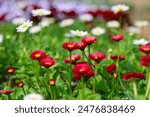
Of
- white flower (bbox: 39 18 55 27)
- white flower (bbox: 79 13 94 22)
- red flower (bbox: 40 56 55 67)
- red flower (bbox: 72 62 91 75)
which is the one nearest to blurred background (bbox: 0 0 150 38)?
white flower (bbox: 39 18 55 27)

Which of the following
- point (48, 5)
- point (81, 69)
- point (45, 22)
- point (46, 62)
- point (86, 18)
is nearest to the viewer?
point (81, 69)

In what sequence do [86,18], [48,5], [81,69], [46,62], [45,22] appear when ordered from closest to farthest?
[81,69] < [46,62] < [45,22] < [86,18] < [48,5]

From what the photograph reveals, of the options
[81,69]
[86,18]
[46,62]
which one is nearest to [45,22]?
[86,18]

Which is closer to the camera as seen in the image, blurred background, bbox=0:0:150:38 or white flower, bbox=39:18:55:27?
white flower, bbox=39:18:55:27

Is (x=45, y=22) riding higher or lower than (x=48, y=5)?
lower

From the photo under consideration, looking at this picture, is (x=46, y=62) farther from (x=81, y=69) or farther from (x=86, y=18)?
(x=86, y=18)

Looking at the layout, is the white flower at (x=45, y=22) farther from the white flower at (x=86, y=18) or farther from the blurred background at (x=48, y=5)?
the white flower at (x=86, y=18)

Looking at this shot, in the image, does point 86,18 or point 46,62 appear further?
point 86,18

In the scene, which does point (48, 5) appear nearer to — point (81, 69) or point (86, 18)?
point (86, 18)

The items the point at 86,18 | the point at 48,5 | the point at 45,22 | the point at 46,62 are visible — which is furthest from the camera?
the point at 48,5

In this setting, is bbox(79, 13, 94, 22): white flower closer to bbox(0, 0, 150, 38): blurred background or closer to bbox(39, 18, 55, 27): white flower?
bbox(39, 18, 55, 27): white flower

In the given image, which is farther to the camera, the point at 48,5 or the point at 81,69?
the point at 48,5

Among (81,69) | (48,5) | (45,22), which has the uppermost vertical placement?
(48,5)
